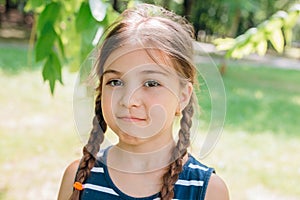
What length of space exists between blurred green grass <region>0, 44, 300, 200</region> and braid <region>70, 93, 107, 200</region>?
0.60 ft

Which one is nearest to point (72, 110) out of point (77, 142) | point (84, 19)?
point (84, 19)

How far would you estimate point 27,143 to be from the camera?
4.69 metres

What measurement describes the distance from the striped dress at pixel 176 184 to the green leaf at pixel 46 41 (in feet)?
2.17

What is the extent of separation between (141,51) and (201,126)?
0.73 ft

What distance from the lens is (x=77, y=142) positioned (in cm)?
480

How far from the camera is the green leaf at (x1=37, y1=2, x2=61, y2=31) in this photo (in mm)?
1589

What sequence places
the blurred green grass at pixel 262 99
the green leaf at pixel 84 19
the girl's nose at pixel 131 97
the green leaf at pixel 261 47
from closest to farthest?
1. the girl's nose at pixel 131 97
2. the green leaf at pixel 84 19
3. the green leaf at pixel 261 47
4. the blurred green grass at pixel 262 99

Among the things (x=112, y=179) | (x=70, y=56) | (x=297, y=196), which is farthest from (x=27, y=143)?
(x=112, y=179)

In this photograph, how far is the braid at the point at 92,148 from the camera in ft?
3.15

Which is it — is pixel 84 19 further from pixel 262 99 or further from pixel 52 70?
pixel 262 99

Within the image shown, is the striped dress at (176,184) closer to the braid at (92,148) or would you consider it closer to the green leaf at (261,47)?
the braid at (92,148)

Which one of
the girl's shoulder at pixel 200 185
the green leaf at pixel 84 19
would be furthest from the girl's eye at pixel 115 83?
the green leaf at pixel 84 19

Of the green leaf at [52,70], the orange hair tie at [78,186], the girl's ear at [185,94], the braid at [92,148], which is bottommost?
the green leaf at [52,70]

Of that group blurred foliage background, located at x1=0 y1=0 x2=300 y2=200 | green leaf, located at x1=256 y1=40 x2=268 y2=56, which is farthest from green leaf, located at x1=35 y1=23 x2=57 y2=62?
green leaf, located at x1=256 y1=40 x2=268 y2=56
